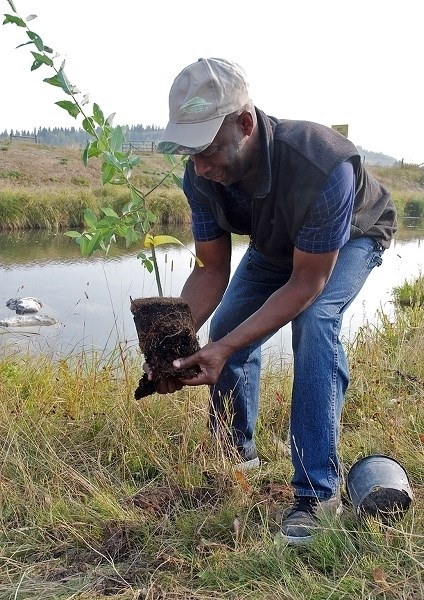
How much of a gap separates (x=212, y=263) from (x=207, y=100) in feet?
2.37

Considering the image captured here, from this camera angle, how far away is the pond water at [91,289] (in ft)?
15.7

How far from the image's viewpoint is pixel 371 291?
801 centimetres

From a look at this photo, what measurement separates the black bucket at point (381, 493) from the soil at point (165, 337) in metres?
0.61

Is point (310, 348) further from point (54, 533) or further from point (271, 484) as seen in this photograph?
point (54, 533)

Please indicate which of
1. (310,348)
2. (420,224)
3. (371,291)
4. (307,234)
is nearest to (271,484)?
(310,348)

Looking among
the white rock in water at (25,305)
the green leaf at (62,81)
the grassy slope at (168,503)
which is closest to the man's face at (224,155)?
the green leaf at (62,81)

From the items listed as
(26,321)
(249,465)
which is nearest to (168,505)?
(249,465)

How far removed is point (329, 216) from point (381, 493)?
2.70 feet

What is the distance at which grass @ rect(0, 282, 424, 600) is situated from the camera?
1.61 m

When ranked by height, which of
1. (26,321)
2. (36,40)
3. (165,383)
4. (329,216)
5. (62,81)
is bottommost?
(26,321)

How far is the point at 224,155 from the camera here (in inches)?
70.7

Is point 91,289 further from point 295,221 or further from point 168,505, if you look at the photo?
point 295,221

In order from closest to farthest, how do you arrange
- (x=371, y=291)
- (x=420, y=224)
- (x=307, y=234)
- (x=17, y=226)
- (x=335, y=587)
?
(x=335, y=587) → (x=307, y=234) → (x=371, y=291) → (x=17, y=226) → (x=420, y=224)

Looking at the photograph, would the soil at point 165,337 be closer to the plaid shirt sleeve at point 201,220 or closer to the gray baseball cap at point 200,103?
the plaid shirt sleeve at point 201,220
